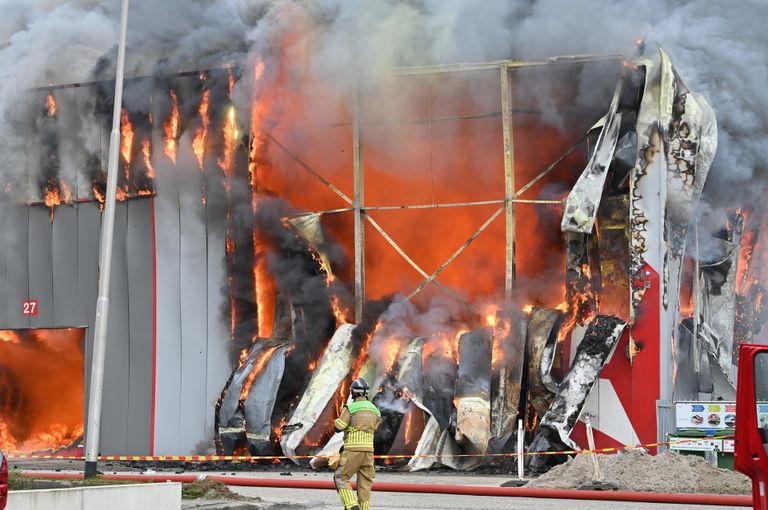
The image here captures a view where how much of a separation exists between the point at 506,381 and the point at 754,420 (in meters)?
11.3

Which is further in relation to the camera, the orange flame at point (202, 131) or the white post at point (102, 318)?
the orange flame at point (202, 131)

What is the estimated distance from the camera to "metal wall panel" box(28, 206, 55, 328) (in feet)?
77.8

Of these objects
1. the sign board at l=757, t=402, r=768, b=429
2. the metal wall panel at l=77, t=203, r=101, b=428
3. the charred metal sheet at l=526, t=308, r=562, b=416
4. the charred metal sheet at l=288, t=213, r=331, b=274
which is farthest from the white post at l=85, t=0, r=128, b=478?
the sign board at l=757, t=402, r=768, b=429

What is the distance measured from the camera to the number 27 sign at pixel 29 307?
23.8m

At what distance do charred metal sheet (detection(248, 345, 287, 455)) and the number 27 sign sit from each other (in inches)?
212

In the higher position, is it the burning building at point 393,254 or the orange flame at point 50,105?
the orange flame at point 50,105

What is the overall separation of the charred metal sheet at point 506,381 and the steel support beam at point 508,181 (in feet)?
2.11

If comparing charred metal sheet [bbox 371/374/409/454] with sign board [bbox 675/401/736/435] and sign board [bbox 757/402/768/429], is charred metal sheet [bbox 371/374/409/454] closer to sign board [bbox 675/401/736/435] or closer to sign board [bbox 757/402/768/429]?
sign board [bbox 675/401/736/435]

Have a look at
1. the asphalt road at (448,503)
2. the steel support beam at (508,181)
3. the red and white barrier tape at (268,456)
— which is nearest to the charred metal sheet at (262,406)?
the red and white barrier tape at (268,456)

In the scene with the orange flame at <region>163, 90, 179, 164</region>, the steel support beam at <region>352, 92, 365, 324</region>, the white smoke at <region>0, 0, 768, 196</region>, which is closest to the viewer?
the white smoke at <region>0, 0, 768, 196</region>

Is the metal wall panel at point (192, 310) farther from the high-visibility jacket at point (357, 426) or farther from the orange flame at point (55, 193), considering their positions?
the high-visibility jacket at point (357, 426)

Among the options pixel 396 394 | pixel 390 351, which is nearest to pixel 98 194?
pixel 390 351

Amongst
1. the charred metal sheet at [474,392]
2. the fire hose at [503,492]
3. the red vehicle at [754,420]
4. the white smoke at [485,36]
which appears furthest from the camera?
the white smoke at [485,36]

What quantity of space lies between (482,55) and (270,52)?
3767mm
